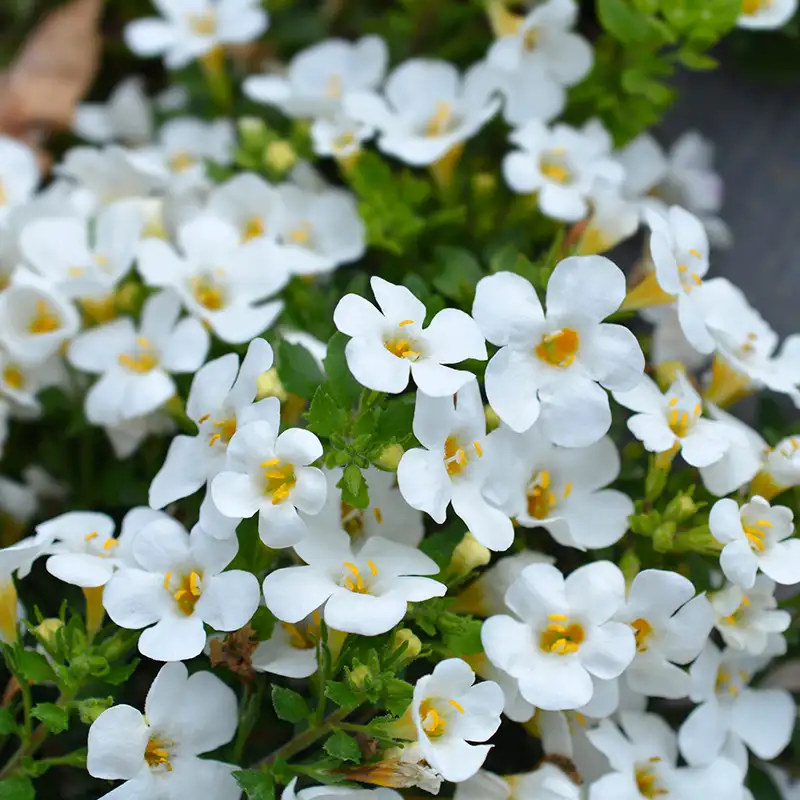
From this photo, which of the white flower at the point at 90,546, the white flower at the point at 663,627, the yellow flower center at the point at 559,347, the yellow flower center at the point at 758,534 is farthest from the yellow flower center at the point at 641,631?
the white flower at the point at 90,546

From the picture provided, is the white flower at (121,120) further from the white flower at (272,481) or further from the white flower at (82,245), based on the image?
the white flower at (272,481)

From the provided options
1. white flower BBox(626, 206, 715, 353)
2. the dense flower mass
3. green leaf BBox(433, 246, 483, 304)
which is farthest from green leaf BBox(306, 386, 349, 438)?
white flower BBox(626, 206, 715, 353)

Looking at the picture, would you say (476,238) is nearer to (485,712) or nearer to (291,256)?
(291,256)

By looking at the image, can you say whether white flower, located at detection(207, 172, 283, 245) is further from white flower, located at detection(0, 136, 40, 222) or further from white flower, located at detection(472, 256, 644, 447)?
white flower, located at detection(472, 256, 644, 447)

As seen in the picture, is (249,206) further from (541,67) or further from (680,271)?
(680,271)

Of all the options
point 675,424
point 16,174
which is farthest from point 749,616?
point 16,174
